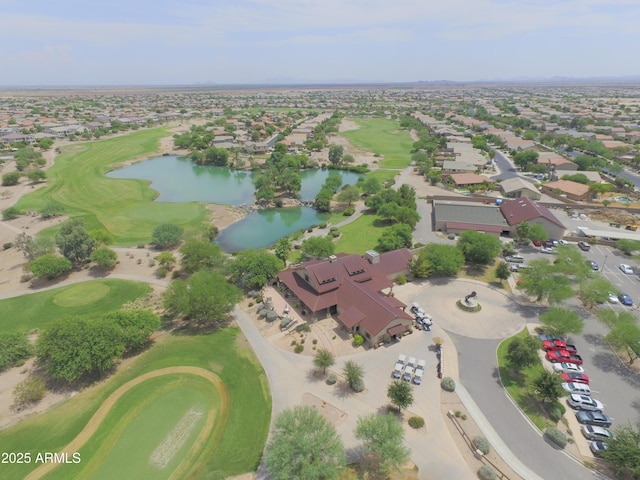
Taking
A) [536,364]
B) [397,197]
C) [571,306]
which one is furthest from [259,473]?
[397,197]

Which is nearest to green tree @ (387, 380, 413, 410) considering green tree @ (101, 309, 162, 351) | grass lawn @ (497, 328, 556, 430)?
grass lawn @ (497, 328, 556, 430)

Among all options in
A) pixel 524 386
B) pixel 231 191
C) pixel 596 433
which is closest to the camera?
pixel 596 433

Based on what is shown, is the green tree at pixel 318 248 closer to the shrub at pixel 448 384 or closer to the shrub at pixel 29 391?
the shrub at pixel 448 384

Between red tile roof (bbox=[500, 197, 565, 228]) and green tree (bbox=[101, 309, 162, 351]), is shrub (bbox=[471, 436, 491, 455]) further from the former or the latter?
red tile roof (bbox=[500, 197, 565, 228])

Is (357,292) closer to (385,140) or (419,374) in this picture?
(419,374)

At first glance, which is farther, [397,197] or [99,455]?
[397,197]

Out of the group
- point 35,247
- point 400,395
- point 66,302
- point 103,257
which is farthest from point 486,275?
point 35,247

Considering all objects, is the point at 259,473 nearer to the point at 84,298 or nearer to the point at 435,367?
the point at 435,367
